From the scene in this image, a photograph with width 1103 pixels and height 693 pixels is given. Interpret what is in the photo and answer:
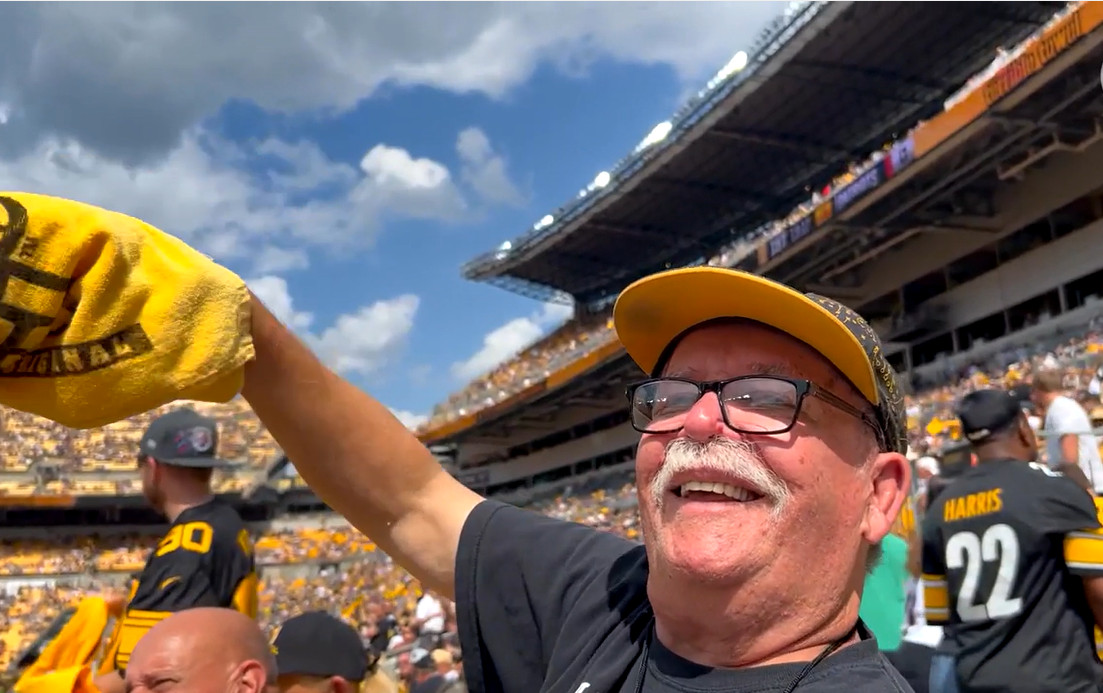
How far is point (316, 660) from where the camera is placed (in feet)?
8.95

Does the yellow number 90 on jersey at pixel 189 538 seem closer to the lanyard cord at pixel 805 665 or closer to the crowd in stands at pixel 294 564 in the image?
the lanyard cord at pixel 805 665

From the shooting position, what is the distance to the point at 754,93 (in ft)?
60.4

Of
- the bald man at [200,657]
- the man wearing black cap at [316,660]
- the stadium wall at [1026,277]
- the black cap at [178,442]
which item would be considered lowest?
the man wearing black cap at [316,660]

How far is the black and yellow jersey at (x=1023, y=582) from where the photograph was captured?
2.53 meters

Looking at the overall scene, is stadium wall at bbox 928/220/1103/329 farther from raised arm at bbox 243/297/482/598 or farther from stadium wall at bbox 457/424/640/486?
raised arm at bbox 243/297/482/598

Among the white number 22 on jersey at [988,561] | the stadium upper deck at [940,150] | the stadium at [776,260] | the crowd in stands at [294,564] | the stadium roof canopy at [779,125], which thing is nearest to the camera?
the white number 22 on jersey at [988,561]

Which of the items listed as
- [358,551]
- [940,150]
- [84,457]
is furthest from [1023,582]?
[84,457]

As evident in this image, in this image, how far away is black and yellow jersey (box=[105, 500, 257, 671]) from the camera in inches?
115

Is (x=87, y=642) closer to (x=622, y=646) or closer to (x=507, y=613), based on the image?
(x=507, y=613)

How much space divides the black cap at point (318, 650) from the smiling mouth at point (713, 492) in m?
1.77

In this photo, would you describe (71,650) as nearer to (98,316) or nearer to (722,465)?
(98,316)

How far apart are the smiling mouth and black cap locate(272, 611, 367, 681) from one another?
177cm

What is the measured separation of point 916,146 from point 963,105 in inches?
37.6

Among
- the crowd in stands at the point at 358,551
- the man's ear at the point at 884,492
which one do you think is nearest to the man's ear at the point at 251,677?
the man's ear at the point at 884,492
